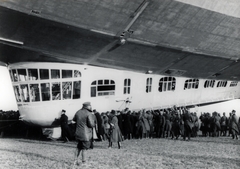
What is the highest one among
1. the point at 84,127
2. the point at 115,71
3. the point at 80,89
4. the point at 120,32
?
the point at 120,32

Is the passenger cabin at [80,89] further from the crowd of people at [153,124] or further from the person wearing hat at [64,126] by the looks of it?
the crowd of people at [153,124]

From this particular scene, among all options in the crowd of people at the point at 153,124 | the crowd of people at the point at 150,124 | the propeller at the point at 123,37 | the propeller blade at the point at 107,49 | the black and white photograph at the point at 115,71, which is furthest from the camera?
the propeller blade at the point at 107,49

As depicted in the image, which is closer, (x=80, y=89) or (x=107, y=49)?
(x=107, y=49)

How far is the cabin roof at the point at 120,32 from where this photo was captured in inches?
495

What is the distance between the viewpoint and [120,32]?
14609 millimetres

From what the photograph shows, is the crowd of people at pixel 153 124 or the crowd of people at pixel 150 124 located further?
the crowd of people at pixel 150 124

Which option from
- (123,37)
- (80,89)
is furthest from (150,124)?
(123,37)

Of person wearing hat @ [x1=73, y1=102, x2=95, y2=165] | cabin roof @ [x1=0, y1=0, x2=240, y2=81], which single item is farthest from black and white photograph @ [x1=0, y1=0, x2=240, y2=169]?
person wearing hat @ [x1=73, y1=102, x2=95, y2=165]

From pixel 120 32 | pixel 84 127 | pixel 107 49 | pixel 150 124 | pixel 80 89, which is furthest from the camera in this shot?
pixel 150 124

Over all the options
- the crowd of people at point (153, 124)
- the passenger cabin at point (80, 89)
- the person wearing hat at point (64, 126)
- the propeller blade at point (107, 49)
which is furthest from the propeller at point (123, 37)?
the person wearing hat at point (64, 126)

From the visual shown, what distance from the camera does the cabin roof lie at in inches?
495

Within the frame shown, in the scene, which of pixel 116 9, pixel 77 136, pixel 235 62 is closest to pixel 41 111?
pixel 116 9

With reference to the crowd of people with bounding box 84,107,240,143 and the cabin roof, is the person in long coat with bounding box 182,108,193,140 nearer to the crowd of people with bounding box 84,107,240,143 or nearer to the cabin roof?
the crowd of people with bounding box 84,107,240,143

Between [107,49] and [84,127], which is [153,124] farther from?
[84,127]
